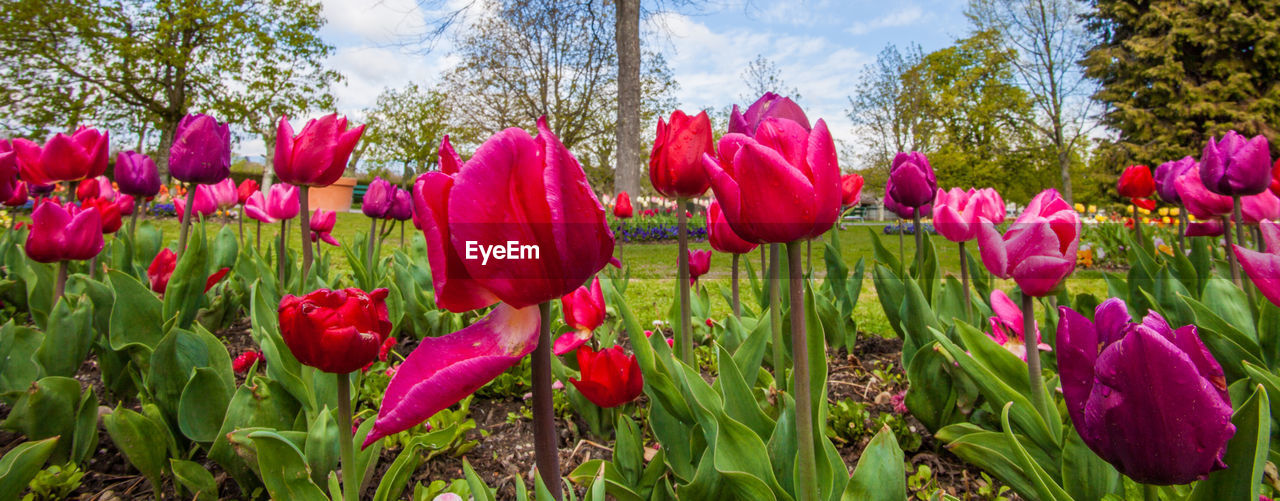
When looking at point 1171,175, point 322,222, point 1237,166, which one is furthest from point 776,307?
point 1171,175

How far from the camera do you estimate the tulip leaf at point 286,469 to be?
987 mm

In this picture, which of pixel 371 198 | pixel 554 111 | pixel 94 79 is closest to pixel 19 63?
pixel 94 79

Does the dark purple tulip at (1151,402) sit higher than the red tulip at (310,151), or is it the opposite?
the red tulip at (310,151)

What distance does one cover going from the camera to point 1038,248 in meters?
1.02

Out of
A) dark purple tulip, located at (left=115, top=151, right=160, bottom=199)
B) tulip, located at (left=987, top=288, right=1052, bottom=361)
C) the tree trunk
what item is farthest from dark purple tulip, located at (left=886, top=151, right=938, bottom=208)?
the tree trunk

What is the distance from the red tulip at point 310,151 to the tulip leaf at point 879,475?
1431mm

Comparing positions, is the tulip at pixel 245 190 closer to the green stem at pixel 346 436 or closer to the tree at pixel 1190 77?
the green stem at pixel 346 436

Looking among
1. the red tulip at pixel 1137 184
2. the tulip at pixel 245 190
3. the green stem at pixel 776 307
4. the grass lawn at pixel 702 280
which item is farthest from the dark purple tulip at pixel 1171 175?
the tulip at pixel 245 190

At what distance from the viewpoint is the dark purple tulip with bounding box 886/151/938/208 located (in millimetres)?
1934

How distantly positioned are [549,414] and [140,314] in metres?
1.46

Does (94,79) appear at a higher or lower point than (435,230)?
higher

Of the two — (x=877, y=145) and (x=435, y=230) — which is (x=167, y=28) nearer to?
(x=435, y=230)

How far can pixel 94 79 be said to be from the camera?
17812 millimetres

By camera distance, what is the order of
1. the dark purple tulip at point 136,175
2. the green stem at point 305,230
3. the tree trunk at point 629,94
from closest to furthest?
the green stem at point 305,230 < the dark purple tulip at point 136,175 < the tree trunk at point 629,94
